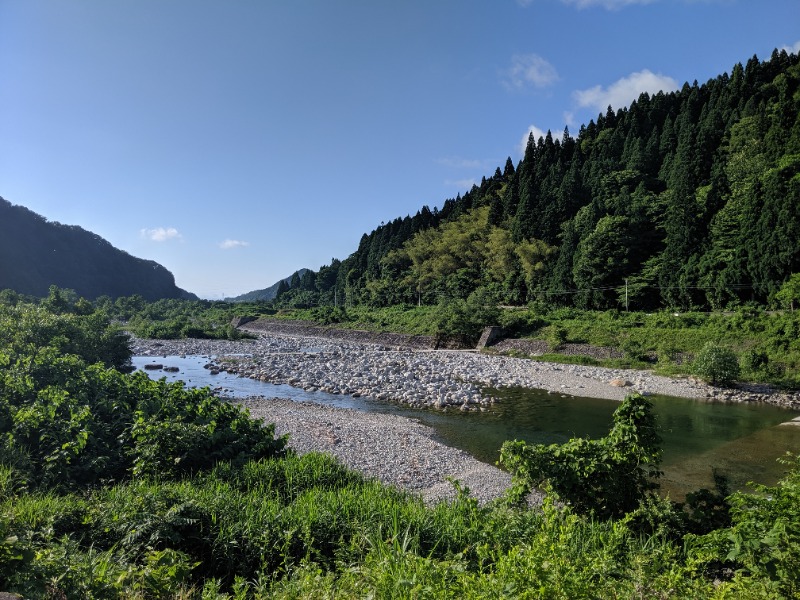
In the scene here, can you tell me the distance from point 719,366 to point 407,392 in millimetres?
16288

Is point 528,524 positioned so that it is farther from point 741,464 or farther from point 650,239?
point 650,239

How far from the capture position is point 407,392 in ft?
71.2

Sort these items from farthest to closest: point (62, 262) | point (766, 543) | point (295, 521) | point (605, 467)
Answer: point (62, 262), point (605, 467), point (295, 521), point (766, 543)

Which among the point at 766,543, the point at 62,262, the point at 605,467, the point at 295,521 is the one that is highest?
the point at 62,262

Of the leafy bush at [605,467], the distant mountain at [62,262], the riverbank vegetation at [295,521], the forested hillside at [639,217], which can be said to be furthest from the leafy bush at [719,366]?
the distant mountain at [62,262]

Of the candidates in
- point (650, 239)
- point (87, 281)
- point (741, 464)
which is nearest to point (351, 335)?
point (650, 239)

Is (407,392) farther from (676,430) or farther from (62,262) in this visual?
(62,262)

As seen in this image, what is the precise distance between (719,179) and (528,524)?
181 ft

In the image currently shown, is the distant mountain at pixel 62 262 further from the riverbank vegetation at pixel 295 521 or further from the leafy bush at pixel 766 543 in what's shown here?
the leafy bush at pixel 766 543

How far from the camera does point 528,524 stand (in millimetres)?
5402

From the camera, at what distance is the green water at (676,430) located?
12.1 meters

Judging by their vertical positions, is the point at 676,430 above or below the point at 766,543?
below

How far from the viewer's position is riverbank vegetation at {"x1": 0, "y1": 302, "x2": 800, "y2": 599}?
357 cm

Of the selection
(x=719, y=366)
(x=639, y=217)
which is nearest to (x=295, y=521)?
(x=719, y=366)
